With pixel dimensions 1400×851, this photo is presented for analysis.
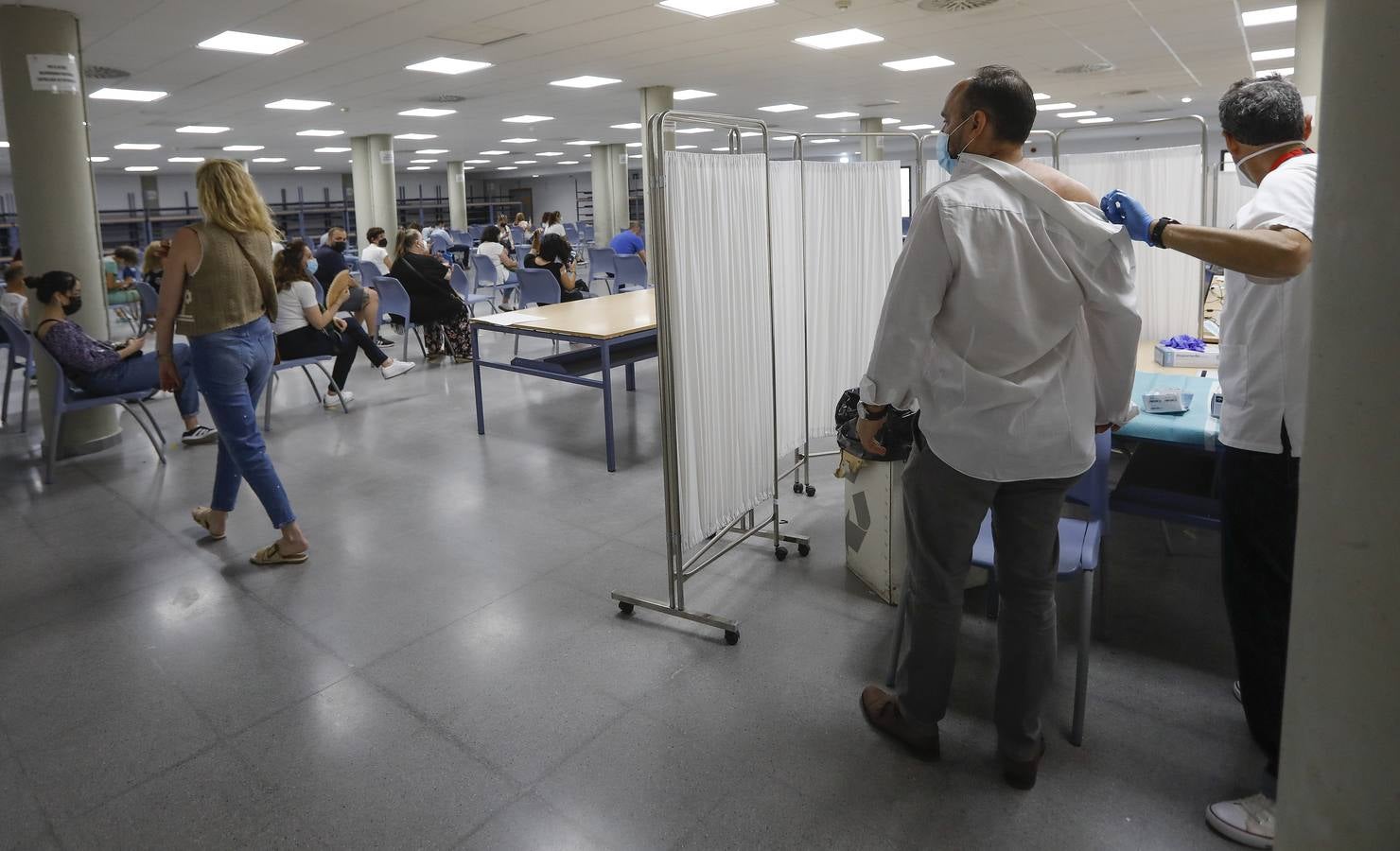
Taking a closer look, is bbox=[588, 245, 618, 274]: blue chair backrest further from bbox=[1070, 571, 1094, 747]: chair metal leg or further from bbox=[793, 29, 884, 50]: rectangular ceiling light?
bbox=[1070, 571, 1094, 747]: chair metal leg

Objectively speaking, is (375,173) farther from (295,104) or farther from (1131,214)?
(1131,214)

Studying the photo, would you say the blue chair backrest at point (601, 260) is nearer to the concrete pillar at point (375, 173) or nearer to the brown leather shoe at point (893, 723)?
the concrete pillar at point (375, 173)

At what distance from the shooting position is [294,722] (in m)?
2.25

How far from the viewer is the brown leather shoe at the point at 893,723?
2.02 metres

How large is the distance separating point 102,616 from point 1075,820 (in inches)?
115

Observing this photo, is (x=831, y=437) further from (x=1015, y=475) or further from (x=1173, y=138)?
(x=1173, y=138)

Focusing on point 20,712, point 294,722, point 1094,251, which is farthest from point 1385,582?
point 20,712

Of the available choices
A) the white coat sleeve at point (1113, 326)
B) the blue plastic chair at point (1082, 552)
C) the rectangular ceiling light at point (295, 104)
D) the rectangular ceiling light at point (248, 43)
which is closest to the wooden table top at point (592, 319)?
the blue plastic chair at point (1082, 552)

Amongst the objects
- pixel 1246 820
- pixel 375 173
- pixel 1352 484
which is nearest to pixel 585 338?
pixel 1246 820

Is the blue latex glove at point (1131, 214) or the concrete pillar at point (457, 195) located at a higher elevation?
the concrete pillar at point (457, 195)

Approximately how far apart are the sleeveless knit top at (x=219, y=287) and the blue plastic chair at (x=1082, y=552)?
7.94 ft

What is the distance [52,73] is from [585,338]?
11.1ft

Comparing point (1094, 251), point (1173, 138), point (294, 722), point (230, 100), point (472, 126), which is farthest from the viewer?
point (1173, 138)

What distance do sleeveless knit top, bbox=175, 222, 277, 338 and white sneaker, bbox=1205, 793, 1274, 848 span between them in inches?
124
